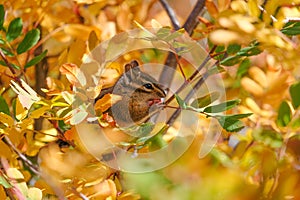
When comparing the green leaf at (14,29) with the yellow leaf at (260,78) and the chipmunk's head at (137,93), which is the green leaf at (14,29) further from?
the yellow leaf at (260,78)

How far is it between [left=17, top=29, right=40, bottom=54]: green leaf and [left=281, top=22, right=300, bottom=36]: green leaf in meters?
0.32

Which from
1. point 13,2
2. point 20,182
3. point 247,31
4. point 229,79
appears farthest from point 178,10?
point 20,182

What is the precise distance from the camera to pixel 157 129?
25.3 inches

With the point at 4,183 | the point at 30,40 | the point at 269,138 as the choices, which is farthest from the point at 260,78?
the point at 4,183

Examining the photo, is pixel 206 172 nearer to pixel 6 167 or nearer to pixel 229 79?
pixel 6 167

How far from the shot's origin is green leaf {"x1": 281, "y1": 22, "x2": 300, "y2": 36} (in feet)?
2.26

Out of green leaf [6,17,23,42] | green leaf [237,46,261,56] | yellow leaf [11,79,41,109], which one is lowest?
green leaf [237,46,261,56]

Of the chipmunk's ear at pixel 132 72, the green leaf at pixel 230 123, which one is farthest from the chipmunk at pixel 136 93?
the green leaf at pixel 230 123

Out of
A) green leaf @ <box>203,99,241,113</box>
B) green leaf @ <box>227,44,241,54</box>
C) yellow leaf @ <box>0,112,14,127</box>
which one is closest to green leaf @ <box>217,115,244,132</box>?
green leaf @ <box>203,99,241,113</box>

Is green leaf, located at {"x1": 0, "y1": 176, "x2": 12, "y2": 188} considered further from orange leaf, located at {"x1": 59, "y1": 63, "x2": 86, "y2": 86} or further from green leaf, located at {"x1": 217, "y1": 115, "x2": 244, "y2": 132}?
green leaf, located at {"x1": 217, "y1": 115, "x2": 244, "y2": 132}

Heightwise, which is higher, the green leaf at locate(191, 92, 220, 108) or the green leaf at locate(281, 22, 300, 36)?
the green leaf at locate(281, 22, 300, 36)

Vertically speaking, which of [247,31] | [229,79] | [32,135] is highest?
[247,31]

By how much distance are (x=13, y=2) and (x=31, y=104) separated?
0.34m

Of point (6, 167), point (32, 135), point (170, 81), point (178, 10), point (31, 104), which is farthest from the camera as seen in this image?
point (178, 10)
